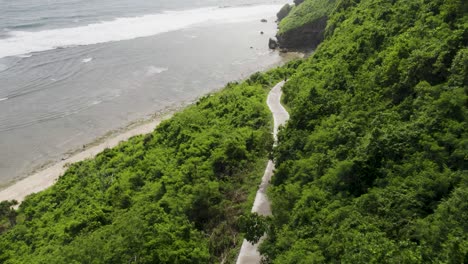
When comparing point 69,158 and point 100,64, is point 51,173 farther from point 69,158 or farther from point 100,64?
point 100,64

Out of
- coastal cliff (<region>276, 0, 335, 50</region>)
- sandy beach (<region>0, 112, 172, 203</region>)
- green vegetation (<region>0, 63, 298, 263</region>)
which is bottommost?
sandy beach (<region>0, 112, 172, 203</region>)

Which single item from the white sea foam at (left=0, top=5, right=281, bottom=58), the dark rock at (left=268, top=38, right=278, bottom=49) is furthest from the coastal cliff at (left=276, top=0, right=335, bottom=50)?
the white sea foam at (left=0, top=5, right=281, bottom=58)

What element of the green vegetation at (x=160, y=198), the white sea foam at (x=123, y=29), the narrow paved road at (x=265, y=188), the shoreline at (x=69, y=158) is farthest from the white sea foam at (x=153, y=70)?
the narrow paved road at (x=265, y=188)

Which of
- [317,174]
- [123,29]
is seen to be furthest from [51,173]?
[123,29]

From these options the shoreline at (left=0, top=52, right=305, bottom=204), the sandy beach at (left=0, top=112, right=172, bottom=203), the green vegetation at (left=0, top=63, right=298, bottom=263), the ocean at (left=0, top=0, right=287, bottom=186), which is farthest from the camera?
the ocean at (left=0, top=0, right=287, bottom=186)

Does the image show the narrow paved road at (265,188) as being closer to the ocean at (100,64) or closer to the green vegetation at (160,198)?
the green vegetation at (160,198)

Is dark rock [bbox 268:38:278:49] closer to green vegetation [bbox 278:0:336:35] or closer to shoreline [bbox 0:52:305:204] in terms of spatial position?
green vegetation [bbox 278:0:336:35]
